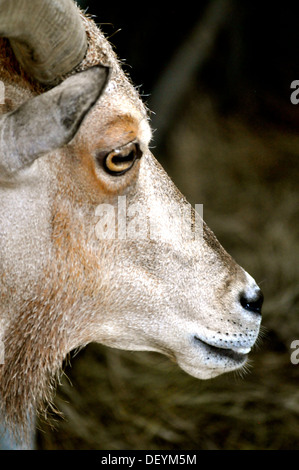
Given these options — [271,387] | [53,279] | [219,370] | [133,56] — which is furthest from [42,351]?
[133,56]

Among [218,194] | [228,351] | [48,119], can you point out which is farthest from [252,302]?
[218,194]

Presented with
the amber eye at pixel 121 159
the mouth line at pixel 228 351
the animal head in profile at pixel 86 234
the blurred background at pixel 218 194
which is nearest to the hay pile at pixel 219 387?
the blurred background at pixel 218 194

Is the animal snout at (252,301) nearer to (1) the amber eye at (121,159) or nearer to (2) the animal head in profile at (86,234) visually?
(2) the animal head in profile at (86,234)

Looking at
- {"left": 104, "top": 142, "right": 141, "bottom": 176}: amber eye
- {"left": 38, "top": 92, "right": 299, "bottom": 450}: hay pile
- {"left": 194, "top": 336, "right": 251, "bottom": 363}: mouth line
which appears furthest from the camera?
{"left": 38, "top": 92, "right": 299, "bottom": 450}: hay pile

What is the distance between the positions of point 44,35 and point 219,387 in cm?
359

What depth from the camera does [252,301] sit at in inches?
109

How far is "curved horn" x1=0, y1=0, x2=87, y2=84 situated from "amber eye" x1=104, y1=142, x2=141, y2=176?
351 mm

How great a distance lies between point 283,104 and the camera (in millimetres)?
7395

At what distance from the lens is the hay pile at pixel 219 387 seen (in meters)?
4.68

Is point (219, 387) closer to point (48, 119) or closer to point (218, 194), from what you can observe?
point (218, 194)

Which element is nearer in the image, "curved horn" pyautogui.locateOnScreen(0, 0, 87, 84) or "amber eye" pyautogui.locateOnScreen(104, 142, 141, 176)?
"curved horn" pyautogui.locateOnScreen(0, 0, 87, 84)

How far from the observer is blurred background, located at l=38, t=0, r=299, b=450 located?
15.6 feet

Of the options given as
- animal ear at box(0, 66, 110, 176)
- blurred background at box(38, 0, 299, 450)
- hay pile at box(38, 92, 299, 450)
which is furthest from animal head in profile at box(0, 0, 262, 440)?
hay pile at box(38, 92, 299, 450)

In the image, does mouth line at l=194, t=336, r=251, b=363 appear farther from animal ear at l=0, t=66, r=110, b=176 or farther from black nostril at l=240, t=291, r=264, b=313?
animal ear at l=0, t=66, r=110, b=176
